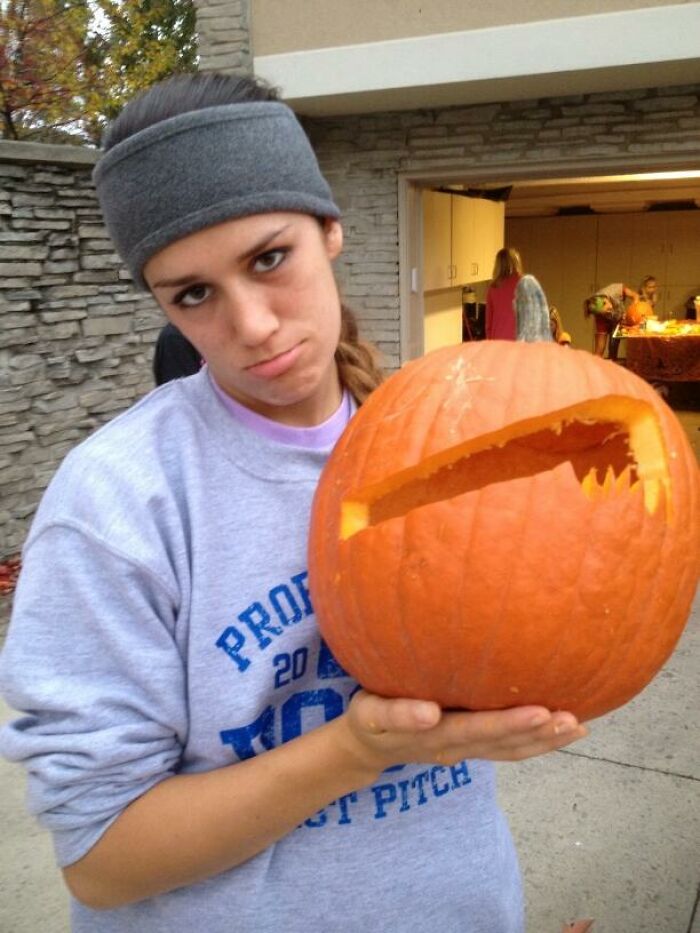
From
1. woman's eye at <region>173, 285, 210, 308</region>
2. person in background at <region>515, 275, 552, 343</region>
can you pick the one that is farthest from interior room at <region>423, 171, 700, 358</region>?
woman's eye at <region>173, 285, 210, 308</region>

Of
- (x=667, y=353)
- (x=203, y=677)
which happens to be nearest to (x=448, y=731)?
(x=203, y=677)

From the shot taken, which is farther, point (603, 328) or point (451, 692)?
point (603, 328)

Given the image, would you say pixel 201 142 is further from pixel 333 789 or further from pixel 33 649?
pixel 333 789

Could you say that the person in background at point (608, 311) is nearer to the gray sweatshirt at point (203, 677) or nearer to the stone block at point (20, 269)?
the stone block at point (20, 269)

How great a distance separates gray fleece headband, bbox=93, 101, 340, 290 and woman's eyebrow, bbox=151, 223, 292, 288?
1.1 inches

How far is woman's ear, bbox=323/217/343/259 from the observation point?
1.07 m

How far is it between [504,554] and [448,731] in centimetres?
19

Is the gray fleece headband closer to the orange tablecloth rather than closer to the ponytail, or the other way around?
the ponytail

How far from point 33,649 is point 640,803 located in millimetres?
2567

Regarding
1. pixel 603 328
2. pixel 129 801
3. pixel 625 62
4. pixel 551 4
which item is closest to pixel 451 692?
pixel 129 801

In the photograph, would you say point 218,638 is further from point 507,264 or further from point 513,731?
point 507,264

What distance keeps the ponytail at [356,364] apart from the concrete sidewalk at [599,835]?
191 centimetres

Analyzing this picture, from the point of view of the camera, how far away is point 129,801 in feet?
2.95

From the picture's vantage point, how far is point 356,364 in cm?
121
